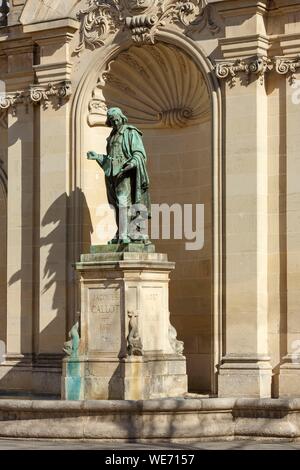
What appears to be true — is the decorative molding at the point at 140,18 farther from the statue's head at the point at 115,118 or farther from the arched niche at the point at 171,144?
the statue's head at the point at 115,118

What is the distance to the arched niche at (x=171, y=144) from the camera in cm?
2392

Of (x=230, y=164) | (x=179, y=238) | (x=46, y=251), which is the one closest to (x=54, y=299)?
(x=46, y=251)

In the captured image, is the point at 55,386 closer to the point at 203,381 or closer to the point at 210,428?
the point at 203,381

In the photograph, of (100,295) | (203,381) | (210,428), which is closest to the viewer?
(210,428)

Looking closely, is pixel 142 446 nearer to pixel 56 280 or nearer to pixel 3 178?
pixel 56 280

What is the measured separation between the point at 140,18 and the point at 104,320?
213 inches

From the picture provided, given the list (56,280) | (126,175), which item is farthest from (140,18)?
(56,280)

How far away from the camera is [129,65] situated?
2445 cm

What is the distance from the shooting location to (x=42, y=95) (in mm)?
24812

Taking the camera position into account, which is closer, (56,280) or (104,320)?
(104,320)

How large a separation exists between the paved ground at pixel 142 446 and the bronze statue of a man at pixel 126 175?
3.76 m

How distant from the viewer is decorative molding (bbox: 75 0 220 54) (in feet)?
76.3

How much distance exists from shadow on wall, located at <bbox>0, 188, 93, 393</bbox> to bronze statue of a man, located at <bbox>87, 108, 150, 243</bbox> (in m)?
2.01

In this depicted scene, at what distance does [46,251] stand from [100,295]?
9.17 feet
